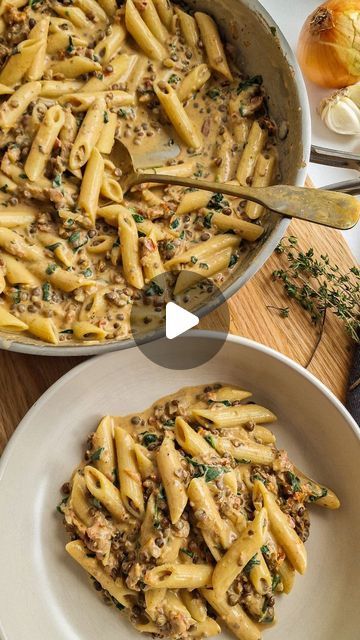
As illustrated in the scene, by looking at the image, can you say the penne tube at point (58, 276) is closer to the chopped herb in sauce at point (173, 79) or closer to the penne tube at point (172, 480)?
the penne tube at point (172, 480)

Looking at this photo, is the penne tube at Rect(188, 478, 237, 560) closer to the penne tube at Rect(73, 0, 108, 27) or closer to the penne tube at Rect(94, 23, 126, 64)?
the penne tube at Rect(94, 23, 126, 64)

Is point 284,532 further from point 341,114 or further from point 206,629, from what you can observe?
point 341,114

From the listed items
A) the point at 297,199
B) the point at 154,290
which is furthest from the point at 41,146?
the point at 297,199

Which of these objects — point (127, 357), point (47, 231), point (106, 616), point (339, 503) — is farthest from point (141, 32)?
point (106, 616)

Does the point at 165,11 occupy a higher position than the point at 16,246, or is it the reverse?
the point at 165,11

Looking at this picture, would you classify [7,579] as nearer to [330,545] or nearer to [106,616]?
[106,616]

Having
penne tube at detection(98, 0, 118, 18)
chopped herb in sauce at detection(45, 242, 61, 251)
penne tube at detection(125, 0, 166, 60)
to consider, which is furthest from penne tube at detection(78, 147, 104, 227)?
penne tube at detection(98, 0, 118, 18)

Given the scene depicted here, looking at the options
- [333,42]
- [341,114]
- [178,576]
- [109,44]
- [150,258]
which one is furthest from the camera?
[341,114]
